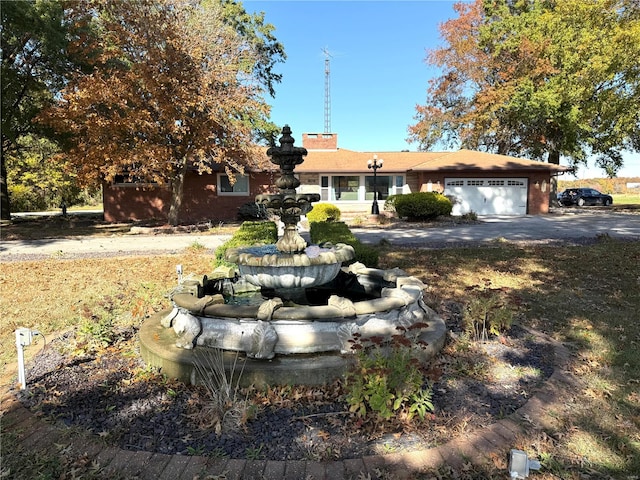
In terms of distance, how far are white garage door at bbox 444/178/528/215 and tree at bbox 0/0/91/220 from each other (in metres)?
19.2

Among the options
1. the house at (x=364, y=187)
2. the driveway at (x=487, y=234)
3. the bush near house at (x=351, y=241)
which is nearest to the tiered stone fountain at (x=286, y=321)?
the bush near house at (x=351, y=241)

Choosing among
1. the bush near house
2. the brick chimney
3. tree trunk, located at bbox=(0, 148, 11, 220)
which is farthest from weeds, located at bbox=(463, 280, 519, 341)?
the brick chimney

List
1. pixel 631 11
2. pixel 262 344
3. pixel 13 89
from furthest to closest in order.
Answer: pixel 631 11 < pixel 13 89 < pixel 262 344

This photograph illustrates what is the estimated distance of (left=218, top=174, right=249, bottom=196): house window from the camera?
2191cm

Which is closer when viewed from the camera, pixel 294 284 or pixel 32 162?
pixel 294 284

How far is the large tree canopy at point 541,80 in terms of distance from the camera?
21328 millimetres

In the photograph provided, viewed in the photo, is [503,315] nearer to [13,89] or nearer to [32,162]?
[13,89]

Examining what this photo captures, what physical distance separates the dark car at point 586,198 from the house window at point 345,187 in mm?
20520

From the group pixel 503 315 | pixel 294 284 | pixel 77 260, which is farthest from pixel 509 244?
pixel 77 260

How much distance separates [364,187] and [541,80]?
12.6m

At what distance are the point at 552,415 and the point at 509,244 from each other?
9.31 meters

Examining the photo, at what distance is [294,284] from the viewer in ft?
13.7

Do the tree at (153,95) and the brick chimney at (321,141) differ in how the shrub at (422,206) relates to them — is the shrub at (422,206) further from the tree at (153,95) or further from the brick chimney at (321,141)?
the brick chimney at (321,141)

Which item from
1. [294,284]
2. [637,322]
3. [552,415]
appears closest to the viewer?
[552,415]
